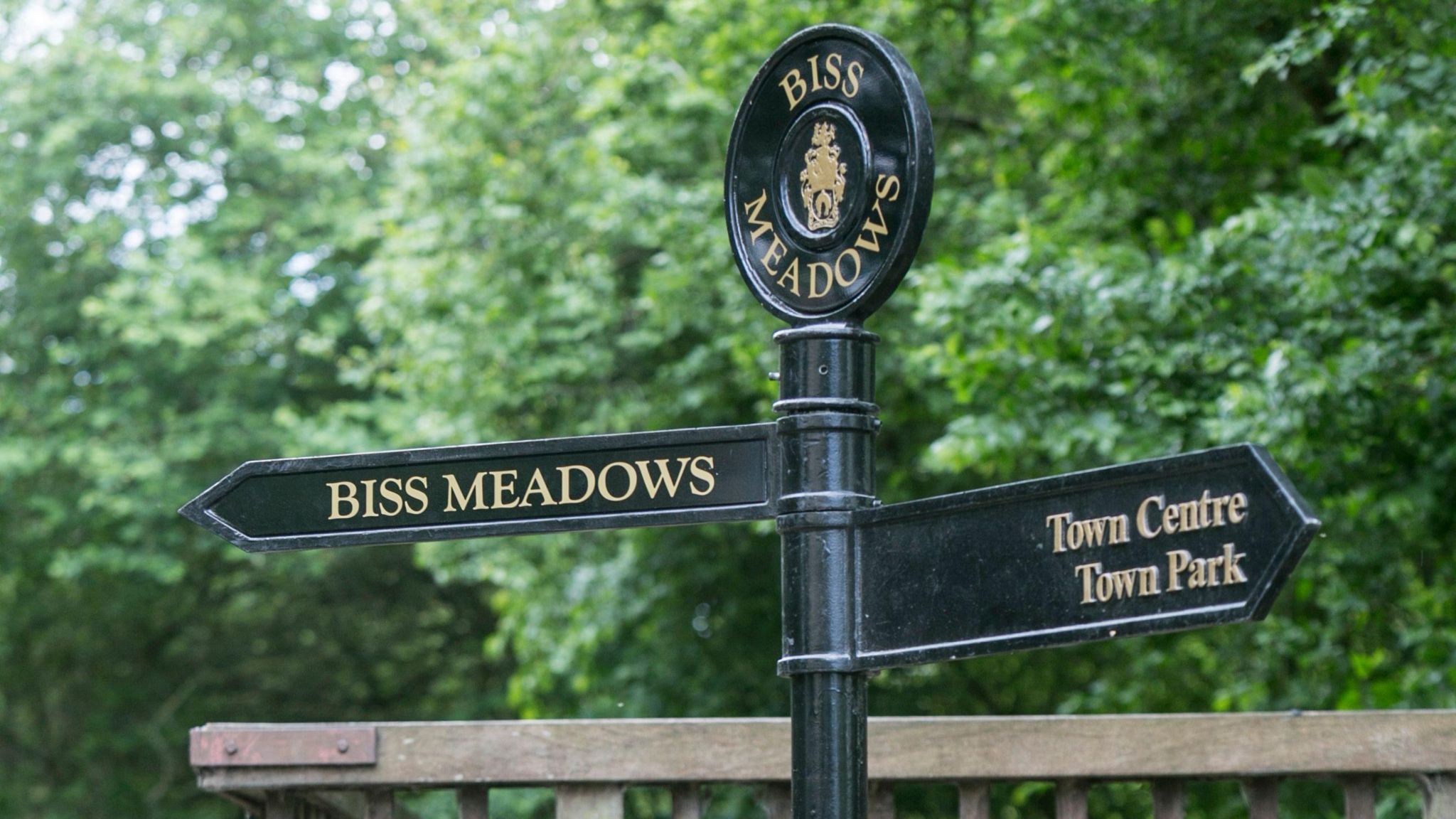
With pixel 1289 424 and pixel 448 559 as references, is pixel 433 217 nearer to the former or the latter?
pixel 448 559

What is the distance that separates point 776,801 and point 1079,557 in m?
1.15

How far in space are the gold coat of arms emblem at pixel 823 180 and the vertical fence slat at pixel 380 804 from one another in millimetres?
1432

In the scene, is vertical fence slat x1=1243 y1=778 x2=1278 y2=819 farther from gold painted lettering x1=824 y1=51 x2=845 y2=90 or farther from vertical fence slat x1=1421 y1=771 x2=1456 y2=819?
gold painted lettering x1=824 y1=51 x2=845 y2=90

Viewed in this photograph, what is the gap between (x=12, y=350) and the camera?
16.1 metres

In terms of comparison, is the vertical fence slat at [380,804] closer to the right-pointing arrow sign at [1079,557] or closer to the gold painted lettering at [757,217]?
the right-pointing arrow sign at [1079,557]

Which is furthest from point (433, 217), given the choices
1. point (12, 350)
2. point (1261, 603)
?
point (1261, 603)

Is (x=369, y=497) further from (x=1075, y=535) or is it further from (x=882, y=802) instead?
(x=882, y=802)

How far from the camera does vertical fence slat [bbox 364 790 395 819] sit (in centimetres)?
294

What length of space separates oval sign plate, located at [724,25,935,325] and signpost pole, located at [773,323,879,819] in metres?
0.07

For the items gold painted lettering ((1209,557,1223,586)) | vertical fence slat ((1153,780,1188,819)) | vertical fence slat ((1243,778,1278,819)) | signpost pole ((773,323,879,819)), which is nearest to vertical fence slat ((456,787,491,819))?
signpost pole ((773,323,879,819))

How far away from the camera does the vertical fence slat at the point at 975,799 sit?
2.88 meters

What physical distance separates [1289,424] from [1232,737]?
374 centimetres

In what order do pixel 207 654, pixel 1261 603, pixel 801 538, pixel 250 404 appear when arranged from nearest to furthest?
pixel 1261 603, pixel 801 538, pixel 250 404, pixel 207 654

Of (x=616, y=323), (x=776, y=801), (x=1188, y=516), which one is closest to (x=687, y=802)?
(x=776, y=801)
